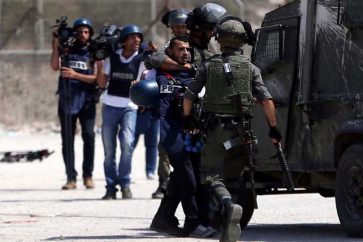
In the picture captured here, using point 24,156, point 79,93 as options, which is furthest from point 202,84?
point 24,156

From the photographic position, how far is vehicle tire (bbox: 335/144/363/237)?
10.8 m

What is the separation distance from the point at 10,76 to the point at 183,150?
20.6 meters

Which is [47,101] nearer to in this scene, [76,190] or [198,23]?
[76,190]

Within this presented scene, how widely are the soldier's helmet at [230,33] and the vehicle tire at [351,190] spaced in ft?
3.95

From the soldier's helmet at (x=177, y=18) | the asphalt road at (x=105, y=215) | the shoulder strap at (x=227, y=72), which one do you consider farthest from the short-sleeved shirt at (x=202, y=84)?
the soldier's helmet at (x=177, y=18)

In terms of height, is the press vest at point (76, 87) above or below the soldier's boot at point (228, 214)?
above

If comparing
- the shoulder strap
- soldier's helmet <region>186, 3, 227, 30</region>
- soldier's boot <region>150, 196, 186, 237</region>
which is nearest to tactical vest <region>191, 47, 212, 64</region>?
soldier's helmet <region>186, 3, 227, 30</region>

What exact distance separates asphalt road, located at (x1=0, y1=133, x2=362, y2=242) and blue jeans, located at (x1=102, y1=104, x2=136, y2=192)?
29 cm

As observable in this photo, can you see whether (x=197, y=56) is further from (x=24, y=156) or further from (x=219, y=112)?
(x=24, y=156)

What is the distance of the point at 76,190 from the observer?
17.7 m

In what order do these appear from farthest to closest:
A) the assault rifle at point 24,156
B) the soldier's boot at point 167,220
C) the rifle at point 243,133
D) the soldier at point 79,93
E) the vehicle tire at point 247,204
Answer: the assault rifle at point 24,156, the soldier at point 79,93, the vehicle tire at point 247,204, the soldier's boot at point 167,220, the rifle at point 243,133

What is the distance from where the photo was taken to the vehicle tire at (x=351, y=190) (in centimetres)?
1077

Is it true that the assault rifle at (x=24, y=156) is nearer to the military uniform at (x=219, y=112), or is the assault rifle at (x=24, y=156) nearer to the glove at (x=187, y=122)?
the glove at (x=187, y=122)

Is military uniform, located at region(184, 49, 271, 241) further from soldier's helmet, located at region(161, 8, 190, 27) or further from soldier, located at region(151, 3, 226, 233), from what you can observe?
soldier's helmet, located at region(161, 8, 190, 27)
